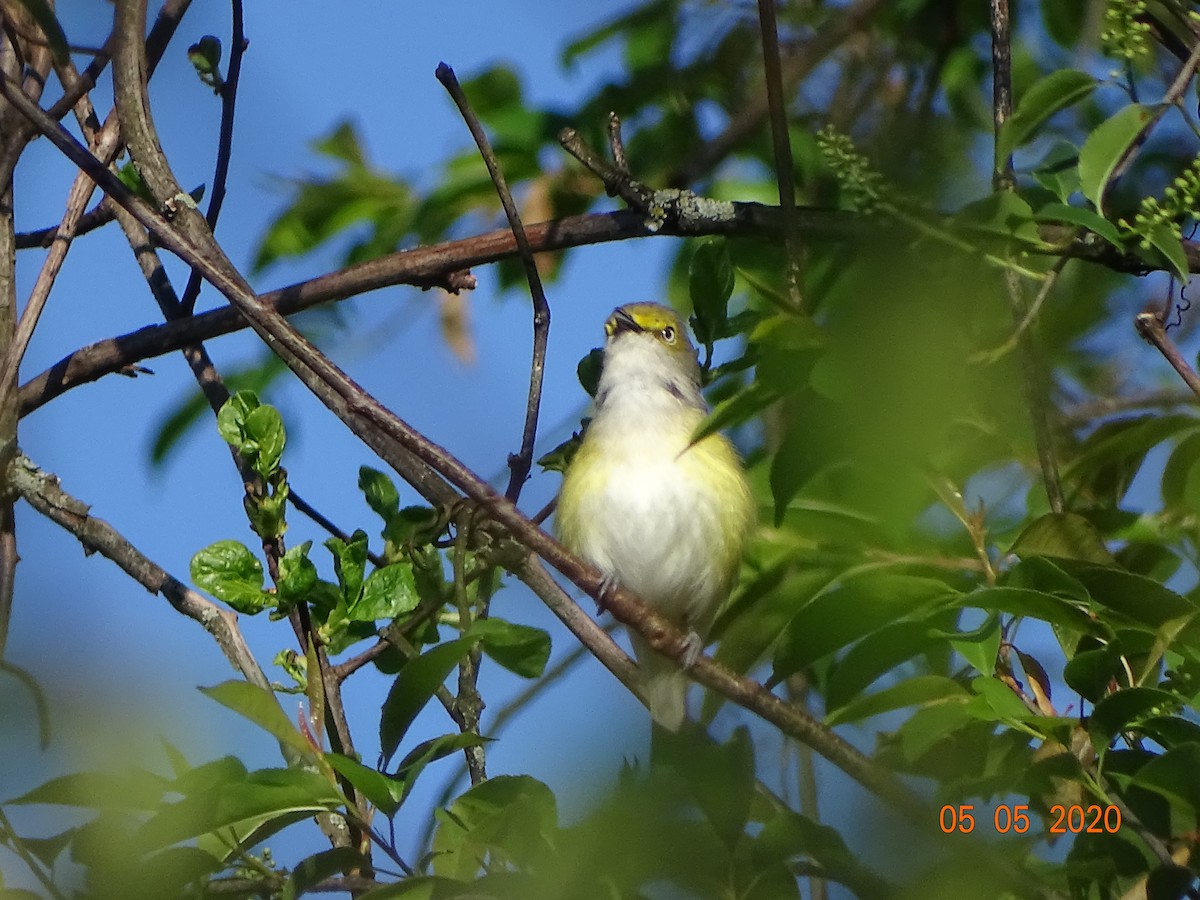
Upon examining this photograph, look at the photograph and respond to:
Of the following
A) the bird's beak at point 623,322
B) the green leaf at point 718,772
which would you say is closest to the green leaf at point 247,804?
the green leaf at point 718,772

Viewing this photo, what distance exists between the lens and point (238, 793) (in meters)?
1.75

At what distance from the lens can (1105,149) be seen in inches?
84.0

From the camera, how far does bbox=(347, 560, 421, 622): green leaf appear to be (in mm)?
2244

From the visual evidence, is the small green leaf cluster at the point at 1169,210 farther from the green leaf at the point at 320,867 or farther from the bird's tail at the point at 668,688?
the green leaf at the point at 320,867

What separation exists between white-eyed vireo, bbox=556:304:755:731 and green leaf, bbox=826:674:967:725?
1915 millimetres

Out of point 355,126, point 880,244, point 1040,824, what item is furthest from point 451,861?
point 355,126

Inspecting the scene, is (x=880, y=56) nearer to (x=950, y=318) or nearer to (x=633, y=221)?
(x=633, y=221)

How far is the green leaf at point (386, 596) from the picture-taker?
2.24 m

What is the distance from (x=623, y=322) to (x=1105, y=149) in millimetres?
2660

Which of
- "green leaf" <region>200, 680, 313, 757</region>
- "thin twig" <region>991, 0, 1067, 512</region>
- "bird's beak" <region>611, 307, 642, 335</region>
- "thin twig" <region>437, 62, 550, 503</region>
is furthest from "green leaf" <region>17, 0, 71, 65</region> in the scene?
"bird's beak" <region>611, 307, 642, 335</region>

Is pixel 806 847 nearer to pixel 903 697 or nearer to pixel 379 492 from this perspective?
pixel 903 697

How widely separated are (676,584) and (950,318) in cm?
332

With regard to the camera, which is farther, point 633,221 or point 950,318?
point 633,221

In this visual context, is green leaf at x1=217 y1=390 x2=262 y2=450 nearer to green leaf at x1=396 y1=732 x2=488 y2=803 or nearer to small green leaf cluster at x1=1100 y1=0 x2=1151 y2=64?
green leaf at x1=396 y1=732 x2=488 y2=803
